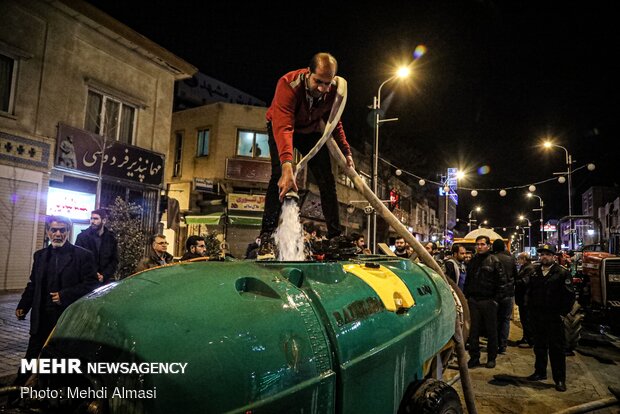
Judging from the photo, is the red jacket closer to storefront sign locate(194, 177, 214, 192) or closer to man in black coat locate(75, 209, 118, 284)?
man in black coat locate(75, 209, 118, 284)

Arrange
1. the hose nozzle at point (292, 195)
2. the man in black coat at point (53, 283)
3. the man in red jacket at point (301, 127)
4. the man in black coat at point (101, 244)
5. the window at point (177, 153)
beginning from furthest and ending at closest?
1. the window at point (177, 153)
2. the man in black coat at point (101, 244)
3. the man in black coat at point (53, 283)
4. the hose nozzle at point (292, 195)
5. the man in red jacket at point (301, 127)

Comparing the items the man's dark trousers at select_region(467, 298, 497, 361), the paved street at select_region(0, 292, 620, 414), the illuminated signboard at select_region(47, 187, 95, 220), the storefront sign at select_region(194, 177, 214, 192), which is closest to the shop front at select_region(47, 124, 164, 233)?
the illuminated signboard at select_region(47, 187, 95, 220)

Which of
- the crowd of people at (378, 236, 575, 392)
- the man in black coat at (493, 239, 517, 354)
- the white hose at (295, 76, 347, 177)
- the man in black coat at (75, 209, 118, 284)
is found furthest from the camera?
the man in black coat at (493, 239, 517, 354)

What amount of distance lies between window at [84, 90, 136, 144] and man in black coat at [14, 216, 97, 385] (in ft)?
38.0

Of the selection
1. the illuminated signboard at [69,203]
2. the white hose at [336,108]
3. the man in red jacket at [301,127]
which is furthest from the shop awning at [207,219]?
the white hose at [336,108]

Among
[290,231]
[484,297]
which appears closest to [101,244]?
[290,231]

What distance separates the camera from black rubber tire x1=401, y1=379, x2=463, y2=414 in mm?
2441

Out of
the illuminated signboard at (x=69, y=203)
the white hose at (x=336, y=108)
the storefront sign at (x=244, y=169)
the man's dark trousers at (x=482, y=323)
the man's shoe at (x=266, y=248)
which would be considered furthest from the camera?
the storefront sign at (x=244, y=169)

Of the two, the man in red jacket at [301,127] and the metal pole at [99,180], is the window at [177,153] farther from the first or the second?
the man in red jacket at [301,127]

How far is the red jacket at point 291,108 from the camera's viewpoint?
3.20 metres

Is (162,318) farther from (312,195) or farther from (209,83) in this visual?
(209,83)

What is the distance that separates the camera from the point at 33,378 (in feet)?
5.47

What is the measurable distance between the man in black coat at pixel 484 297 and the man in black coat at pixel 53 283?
6.63 metres

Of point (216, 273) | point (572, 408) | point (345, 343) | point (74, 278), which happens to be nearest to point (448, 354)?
point (572, 408)
